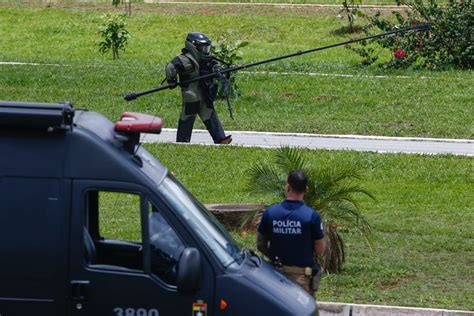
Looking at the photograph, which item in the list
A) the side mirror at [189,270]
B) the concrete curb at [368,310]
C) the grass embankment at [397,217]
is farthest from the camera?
the grass embankment at [397,217]

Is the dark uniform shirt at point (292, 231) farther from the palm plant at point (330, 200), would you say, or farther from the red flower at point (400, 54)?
the red flower at point (400, 54)

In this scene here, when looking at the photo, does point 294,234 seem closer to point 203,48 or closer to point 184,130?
point 203,48

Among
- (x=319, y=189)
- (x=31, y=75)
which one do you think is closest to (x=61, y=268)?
(x=319, y=189)

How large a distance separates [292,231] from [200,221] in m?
1.11

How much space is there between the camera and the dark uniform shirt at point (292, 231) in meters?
8.89

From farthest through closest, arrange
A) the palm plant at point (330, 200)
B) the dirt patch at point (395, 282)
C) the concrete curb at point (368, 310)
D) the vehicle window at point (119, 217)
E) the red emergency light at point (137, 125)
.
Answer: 1. the palm plant at point (330, 200)
2. the dirt patch at point (395, 282)
3. the concrete curb at point (368, 310)
4. the vehicle window at point (119, 217)
5. the red emergency light at point (137, 125)

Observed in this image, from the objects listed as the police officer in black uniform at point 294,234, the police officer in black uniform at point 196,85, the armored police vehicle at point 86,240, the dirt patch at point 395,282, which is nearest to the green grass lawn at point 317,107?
the dirt patch at point 395,282

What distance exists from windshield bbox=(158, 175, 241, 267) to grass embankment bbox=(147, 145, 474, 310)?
3228 mm

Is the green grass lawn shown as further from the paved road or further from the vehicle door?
the vehicle door

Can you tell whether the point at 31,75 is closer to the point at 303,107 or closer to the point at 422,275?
the point at 303,107

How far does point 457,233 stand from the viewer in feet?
46.1

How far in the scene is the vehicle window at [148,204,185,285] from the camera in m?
7.76

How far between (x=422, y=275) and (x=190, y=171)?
540 centimetres

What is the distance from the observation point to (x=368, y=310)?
10609 millimetres
